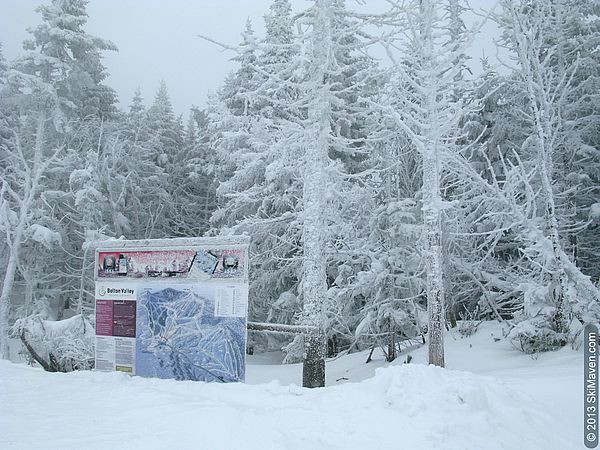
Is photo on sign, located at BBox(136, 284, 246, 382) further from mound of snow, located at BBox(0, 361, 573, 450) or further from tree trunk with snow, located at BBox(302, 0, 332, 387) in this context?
tree trunk with snow, located at BBox(302, 0, 332, 387)

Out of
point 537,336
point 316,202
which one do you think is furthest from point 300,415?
point 537,336

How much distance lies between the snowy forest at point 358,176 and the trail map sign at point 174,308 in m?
2.30

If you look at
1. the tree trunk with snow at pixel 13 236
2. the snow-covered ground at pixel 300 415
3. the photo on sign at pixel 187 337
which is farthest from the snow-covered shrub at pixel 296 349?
the tree trunk with snow at pixel 13 236

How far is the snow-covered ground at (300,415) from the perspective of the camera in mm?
4766

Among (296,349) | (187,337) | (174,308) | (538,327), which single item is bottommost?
(296,349)

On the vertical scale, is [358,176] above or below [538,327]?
above

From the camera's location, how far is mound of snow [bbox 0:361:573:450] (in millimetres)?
4746

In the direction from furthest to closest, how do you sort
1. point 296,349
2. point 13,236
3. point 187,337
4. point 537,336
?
point 13,236 < point 296,349 < point 537,336 < point 187,337

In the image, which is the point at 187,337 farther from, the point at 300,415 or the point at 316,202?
the point at 316,202

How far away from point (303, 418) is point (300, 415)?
10 centimetres

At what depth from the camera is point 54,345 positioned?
10359 mm

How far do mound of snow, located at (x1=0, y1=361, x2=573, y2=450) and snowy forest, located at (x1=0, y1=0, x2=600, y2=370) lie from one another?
370cm

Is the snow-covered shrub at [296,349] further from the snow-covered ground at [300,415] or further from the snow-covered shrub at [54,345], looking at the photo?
the snow-covered ground at [300,415]

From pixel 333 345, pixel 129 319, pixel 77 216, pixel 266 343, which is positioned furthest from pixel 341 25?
pixel 77 216
